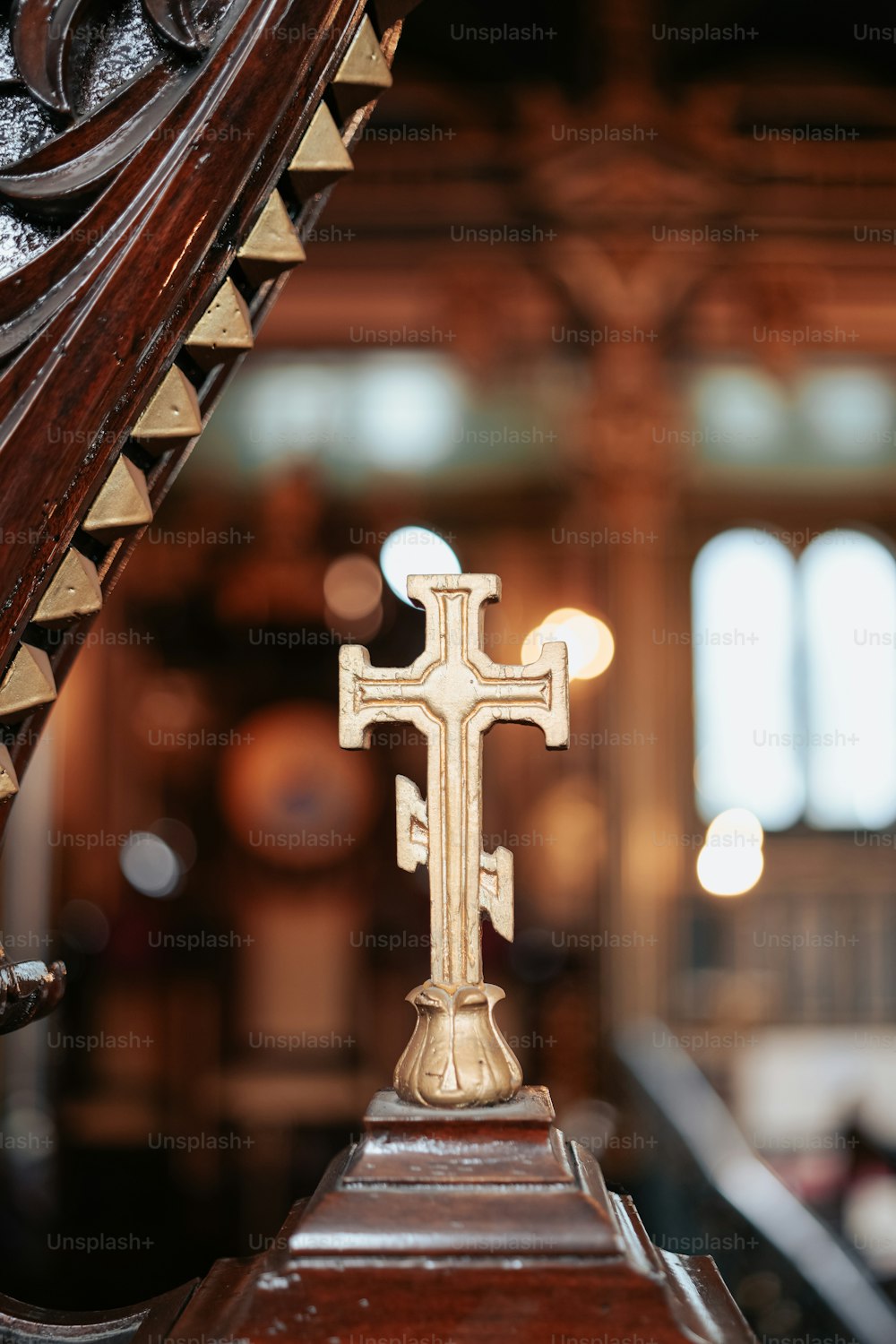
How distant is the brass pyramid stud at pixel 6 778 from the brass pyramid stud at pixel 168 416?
0.69ft

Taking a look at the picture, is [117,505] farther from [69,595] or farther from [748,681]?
[748,681]

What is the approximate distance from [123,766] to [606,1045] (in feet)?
9.45

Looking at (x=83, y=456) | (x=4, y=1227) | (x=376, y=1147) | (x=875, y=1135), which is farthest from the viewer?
(x=4, y=1227)

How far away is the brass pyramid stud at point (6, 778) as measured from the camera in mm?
775

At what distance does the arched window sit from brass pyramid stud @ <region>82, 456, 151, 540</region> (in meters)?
6.50

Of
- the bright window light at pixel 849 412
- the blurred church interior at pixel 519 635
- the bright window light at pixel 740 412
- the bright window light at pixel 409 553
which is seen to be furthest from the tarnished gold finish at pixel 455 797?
the bright window light at pixel 849 412

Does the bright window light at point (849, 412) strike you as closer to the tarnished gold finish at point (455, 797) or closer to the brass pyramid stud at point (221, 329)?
the tarnished gold finish at point (455, 797)

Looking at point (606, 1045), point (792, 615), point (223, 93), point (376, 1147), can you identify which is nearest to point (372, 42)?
point (223, 93)

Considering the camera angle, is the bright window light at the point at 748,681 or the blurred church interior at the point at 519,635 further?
the bright window light at the point at 748,681

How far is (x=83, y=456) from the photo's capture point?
2.49 ft

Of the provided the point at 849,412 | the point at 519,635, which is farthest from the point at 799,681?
the point at 519,635

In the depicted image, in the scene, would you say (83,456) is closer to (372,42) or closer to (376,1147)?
(372,42)

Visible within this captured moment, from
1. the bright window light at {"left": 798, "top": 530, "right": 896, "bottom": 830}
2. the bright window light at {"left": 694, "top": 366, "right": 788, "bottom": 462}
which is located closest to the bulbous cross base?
the bright window light at {"left": 694, "top": 366, "right": 788, "bottom": 462}

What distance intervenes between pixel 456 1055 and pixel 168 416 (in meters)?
0.49
